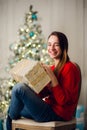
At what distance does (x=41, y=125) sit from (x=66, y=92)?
30cm

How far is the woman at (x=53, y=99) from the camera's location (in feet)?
6.68

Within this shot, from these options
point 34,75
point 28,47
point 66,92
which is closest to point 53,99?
point 66,92

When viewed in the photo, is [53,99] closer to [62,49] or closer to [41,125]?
[41,125]

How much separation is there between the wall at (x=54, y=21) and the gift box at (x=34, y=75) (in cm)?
155

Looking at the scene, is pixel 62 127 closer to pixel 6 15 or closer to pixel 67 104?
pixel 67 104

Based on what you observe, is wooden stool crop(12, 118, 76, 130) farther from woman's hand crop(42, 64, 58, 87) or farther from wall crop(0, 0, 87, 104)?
wall crop(0, 0, 87, 104)

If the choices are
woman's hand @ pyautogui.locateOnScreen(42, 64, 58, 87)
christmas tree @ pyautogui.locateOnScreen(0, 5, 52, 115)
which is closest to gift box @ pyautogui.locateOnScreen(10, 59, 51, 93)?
woman's hand @ pyautogui.locateOnScreen(42, 64, 58, 87)

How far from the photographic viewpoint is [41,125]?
6.80 ft

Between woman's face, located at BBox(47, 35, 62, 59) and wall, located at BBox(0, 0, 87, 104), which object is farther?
wall, located at BBox(0, 0, 87, 104)

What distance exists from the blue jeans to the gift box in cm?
7

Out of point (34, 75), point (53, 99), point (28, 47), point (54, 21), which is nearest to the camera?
point (34, 75)

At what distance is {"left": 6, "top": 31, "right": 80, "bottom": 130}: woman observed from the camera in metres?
2.04

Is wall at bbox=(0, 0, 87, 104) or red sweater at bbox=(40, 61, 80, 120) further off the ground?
wall at bbox=(0, 0, 87, 104)

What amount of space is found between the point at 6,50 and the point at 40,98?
1.97m
